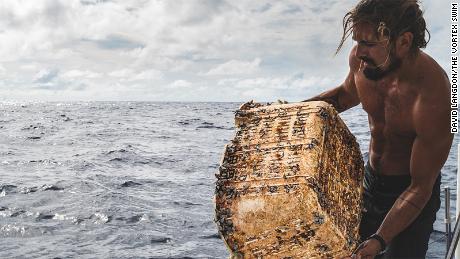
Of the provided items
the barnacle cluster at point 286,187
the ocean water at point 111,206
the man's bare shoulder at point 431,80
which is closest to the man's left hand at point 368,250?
the barnacle cluster at point 286,187

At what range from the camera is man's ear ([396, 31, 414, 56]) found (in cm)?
241

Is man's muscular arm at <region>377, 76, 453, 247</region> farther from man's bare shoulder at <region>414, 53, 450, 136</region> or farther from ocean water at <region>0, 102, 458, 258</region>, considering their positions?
ocean water at <region>0, 102, 458, 258</region>

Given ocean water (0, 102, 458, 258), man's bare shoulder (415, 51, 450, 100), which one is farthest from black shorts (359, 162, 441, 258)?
ocean water (0, 102, 458, 258)

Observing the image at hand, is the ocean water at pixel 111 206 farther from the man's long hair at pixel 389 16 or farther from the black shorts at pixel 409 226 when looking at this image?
the man's long hair at pixel 389 16

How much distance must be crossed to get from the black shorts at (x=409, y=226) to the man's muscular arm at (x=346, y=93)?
600 mm

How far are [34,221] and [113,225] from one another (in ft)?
5.89

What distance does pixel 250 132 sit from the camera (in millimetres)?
2285

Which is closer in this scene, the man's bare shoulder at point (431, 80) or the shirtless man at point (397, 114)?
the shirtless man at point (397, 114)

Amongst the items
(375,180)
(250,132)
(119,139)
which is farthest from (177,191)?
(119,139)

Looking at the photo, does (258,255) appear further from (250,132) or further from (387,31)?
(387,31)

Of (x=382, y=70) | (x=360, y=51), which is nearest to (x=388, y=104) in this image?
(x=382, y=70)

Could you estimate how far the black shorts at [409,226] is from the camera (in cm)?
306

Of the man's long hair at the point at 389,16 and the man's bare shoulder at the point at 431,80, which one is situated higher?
the man's long hair at the point at 389,16

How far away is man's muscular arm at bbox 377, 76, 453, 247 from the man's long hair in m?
0.43
